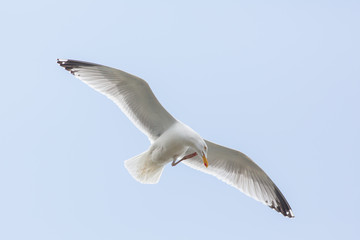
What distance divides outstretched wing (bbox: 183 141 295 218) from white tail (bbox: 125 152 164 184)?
0.72 metres

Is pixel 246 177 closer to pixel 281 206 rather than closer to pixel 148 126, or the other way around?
pixel 281 206

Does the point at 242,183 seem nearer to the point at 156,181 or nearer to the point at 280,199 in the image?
the point at 280,199

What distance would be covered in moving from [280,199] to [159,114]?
2.14 meters

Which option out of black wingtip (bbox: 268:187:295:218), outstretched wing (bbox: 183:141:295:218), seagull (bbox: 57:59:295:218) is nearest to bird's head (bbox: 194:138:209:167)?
seagull (bbox: 57:59:295:218)

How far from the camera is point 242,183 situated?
28.3ft

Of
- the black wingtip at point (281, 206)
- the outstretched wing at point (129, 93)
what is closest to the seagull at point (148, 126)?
the outstretched wing at point (129, 93)

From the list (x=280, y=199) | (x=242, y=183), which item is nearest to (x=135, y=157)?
(x=242, y=183)

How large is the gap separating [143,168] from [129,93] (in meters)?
0.93

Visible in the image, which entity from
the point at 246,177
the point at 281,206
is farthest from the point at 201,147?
the point at 281,206

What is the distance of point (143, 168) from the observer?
7.86 metres

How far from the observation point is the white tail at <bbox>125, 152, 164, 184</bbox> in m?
7.80

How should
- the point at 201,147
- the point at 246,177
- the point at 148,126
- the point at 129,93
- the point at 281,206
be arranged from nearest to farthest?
the point at 201,147, the point at 129,93, the point at 148,126, the point at 246,177, the point at 281,206

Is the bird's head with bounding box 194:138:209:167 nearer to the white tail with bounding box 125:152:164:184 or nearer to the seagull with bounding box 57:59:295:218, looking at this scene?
the seagull with bounding box 57:59:295:218

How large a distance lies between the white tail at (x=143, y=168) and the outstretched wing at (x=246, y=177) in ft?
2.36
